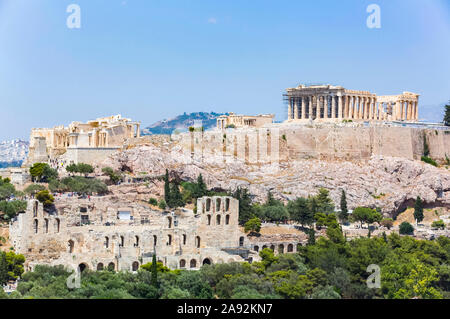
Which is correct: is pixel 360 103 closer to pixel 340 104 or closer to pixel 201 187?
pixel 340 104

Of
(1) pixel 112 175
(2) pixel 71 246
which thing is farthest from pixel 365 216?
(2) pixel 71 246

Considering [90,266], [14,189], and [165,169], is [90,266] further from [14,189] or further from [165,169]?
[165,169]

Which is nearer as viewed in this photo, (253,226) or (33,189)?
(253,226)

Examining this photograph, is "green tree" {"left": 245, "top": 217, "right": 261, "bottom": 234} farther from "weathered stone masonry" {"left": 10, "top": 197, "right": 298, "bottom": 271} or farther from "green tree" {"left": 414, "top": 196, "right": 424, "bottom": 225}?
"green tree" {"left": 414, "top": 196, "right": 424, "bottom": 225}

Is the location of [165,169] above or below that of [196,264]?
above

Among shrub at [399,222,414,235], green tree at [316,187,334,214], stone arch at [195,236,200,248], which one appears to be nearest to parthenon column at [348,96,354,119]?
green tree at [316,187,334,214]

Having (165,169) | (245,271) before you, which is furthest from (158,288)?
(165,169)
